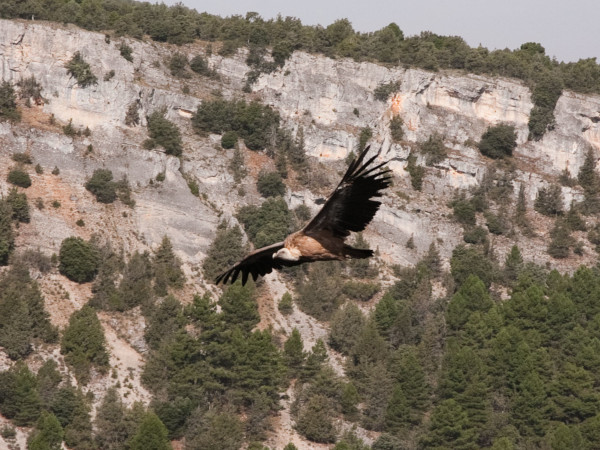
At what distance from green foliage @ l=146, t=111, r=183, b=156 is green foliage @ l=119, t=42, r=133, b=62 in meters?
5.84

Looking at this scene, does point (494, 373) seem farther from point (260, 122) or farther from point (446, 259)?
point (260, 122)

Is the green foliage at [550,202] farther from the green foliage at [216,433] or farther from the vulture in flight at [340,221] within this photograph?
the vulture in flight at [340,221]

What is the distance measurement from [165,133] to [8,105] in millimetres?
13395

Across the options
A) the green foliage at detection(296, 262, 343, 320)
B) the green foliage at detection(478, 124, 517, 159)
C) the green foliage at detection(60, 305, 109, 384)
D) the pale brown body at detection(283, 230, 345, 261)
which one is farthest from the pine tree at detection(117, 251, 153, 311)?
the pale brown body at detection(283, 230, 345, 261)

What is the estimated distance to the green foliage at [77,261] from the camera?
9419 cm

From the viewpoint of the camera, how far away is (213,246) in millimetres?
103500

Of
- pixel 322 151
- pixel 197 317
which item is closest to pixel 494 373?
pixel 197 317

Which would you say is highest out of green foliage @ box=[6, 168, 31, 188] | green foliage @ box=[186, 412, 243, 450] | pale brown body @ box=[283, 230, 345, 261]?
pale brown body @ box=[283, 230, 345, 261]

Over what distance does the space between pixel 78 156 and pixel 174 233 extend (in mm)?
10026

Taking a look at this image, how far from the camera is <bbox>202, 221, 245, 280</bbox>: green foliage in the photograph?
101312 millimetres

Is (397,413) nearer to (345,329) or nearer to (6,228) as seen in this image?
(345,329)

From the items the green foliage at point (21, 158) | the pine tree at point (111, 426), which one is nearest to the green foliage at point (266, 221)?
the green foliage at point (21, 158)

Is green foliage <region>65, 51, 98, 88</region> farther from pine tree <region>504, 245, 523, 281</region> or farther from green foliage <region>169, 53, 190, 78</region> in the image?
pine tree <region>504, 245, 523, 281</region>

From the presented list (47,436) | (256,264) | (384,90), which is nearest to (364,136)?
(384,90)
